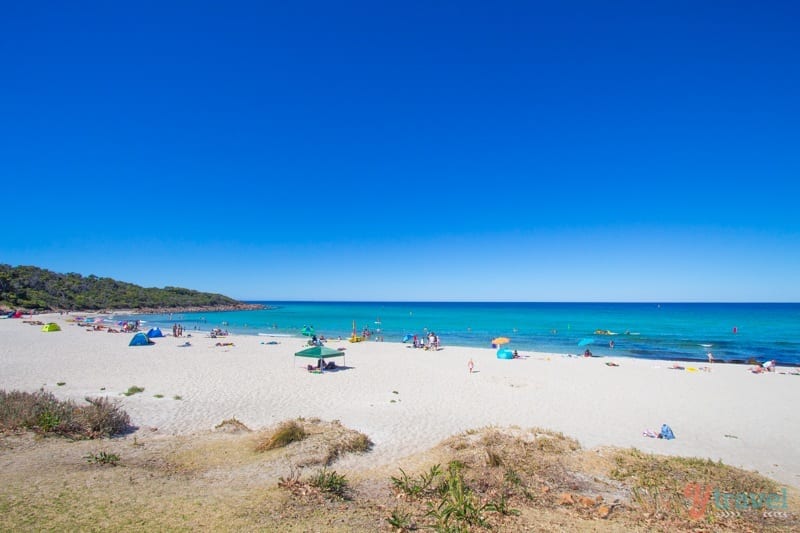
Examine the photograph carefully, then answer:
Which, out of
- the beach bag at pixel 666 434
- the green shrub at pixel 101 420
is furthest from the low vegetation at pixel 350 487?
the beach bag at pixel 666 434

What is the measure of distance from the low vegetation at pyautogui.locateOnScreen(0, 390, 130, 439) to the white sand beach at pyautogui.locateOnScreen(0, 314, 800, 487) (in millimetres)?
1464

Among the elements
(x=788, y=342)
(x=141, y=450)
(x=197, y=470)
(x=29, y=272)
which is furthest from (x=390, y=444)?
(x=29, y=272)

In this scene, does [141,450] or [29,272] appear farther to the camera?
[29,272]

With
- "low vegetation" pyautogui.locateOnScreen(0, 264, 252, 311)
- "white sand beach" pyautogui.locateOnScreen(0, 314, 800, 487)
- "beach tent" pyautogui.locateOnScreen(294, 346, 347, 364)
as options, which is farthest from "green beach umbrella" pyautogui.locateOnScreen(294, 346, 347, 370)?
"low vegetation" pyautogui.locateOnScreen(0, 264, 252, 311)

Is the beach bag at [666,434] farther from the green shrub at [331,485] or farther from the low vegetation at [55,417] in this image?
the low vegetation at [55,417]

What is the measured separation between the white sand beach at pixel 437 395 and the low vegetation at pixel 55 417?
146 cm

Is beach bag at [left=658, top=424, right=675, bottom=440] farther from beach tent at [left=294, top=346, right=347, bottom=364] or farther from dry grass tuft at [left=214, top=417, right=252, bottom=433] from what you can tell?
beach tent at [left=294, top=346, right=347, bottom=364]

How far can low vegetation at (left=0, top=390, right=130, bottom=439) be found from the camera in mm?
8273

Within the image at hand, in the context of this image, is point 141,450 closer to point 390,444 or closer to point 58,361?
point 390,444

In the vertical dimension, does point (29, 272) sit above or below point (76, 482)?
above

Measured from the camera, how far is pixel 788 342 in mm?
43875

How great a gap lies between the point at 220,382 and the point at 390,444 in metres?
11.2

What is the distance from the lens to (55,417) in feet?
27.7

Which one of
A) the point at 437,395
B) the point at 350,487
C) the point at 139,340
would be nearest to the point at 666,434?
the point at 437,395
